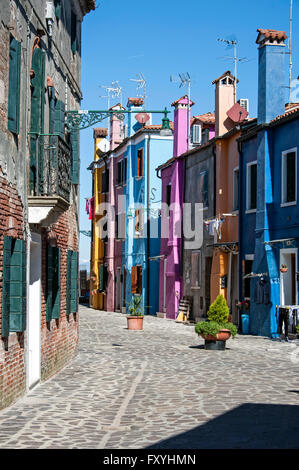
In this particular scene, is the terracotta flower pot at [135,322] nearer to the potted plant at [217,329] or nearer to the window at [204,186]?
the window at [204,186]

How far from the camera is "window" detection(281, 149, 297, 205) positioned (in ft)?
75.7

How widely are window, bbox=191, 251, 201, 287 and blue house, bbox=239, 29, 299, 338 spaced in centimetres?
544

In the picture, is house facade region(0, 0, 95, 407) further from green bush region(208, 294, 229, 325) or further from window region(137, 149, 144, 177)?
window region(137, 149, 144, 177)

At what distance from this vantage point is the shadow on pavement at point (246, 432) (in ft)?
26.7

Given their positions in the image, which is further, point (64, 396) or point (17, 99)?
point (64, 396)

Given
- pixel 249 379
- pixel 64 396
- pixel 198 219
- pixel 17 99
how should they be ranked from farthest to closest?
pixel 198 219, pixel 249 379, pixel 64 396, pixel 17 99

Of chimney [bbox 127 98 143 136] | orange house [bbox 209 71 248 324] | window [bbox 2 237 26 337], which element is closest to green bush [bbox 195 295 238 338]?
orange house [bbox 209 71 248 324]

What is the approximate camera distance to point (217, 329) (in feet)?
62.6

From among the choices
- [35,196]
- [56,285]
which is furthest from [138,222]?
[35,196]

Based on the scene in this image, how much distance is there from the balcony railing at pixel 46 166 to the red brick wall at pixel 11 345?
1.00m
